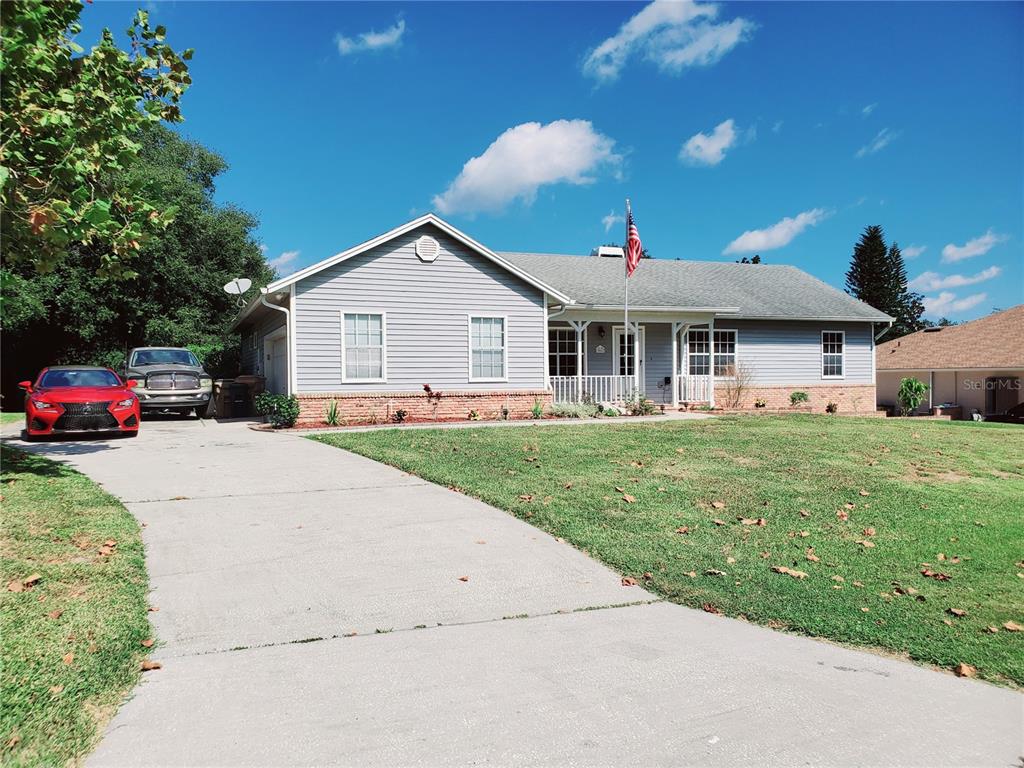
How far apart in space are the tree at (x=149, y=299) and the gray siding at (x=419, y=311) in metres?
7.76

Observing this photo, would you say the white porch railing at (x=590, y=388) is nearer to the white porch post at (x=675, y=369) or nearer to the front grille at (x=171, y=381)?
the white porch post at (x=675, y=369)

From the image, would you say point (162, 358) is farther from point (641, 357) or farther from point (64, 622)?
point (64, 622)

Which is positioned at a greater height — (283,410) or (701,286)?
(701,286)

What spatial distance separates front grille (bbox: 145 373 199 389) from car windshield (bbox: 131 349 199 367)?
0.79m

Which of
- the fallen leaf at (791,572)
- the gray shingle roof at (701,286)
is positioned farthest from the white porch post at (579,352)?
the fallen leaf at (791,572)

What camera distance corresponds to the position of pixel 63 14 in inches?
299

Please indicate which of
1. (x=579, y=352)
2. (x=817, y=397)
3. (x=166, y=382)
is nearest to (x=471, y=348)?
(x=579, y=352)

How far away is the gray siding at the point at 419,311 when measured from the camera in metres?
16.0

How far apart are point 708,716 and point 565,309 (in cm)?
1626

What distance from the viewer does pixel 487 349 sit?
58.1ft

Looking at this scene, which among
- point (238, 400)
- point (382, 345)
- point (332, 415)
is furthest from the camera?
point (238, 400)

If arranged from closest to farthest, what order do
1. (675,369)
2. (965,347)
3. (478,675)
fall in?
(478,675), (675,369), (965,347)

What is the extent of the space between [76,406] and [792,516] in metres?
12.0

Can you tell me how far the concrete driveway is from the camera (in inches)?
110
